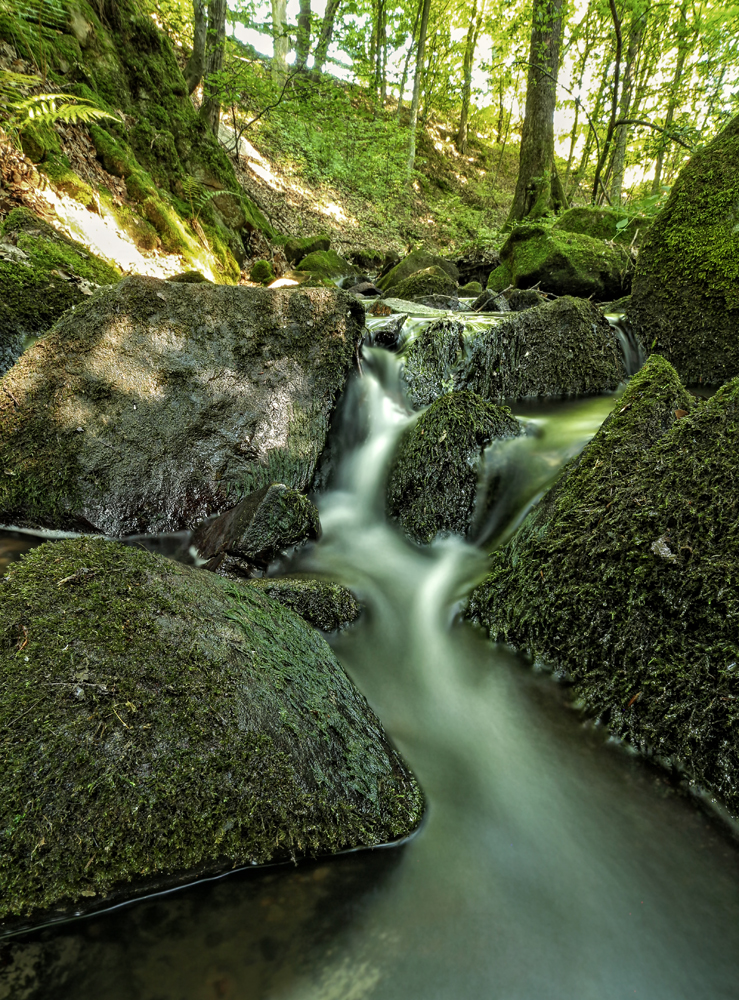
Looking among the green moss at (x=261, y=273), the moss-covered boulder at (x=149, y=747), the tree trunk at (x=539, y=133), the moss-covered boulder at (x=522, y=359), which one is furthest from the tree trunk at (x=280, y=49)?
the moss-covered boulder at (x=149, y=747)

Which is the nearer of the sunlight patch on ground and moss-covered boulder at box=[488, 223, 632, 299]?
the sunlight patch on ground

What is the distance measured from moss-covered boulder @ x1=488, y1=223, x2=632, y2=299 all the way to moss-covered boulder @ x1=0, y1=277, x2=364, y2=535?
584cm

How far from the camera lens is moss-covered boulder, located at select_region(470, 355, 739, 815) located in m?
1.88

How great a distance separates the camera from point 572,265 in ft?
28.1

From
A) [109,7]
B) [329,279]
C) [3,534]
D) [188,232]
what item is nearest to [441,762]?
[3,534]

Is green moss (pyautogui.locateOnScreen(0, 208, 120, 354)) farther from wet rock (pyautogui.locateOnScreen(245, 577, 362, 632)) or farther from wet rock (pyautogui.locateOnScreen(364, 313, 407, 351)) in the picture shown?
wet rock (pyautogui.locateOnScreen(245, 577, 362, 632))

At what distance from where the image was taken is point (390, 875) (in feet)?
5.20

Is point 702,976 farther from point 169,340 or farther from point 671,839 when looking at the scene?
point 169,340

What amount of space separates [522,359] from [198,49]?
11083 millimetres

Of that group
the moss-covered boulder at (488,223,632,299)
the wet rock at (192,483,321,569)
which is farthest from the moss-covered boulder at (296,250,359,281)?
the wet rock at (192,483,321,569)

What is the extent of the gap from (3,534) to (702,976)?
4469 millimetres

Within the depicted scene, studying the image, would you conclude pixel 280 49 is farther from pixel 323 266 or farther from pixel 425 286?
pixel 425 286

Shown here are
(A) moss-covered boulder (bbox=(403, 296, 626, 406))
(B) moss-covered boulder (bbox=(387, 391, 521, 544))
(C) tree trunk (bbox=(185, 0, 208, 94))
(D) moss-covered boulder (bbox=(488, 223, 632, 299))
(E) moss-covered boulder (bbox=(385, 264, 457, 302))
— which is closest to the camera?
(B) moss-covered boulder (bbox=(387, 391, 521, 544))

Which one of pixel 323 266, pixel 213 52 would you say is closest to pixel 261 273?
pixel 323 266
